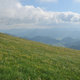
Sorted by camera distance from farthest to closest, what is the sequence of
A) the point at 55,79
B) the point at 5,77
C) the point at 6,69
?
1. the point at 55,79
2. the point at 6,69
3. the point at 5,77

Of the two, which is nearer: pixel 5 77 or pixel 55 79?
pixel 5 77

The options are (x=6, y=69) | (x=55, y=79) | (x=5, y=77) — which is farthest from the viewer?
(x=55, y=79)

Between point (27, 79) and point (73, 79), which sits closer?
point (27, 79)

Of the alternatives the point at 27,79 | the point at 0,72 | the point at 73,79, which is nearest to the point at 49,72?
the point at 73,79

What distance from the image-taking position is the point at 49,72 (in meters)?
12.7

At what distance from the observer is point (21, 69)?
11.6 m

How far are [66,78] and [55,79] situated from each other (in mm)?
1446

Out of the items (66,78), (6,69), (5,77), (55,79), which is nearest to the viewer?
(5,77)

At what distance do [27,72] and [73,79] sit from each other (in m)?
4.30

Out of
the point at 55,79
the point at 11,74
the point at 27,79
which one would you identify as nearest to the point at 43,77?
the point at 55,79

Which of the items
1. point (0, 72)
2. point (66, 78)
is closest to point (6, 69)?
point (0, 72)

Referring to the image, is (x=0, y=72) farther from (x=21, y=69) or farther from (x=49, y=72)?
(x=49, y=72)

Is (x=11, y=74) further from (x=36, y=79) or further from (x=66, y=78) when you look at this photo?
(x=66, y=78)

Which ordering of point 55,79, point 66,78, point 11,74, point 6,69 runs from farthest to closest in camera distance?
1. point 66,78
2. point 55,79
3. point 6,69
4. point 11,74
